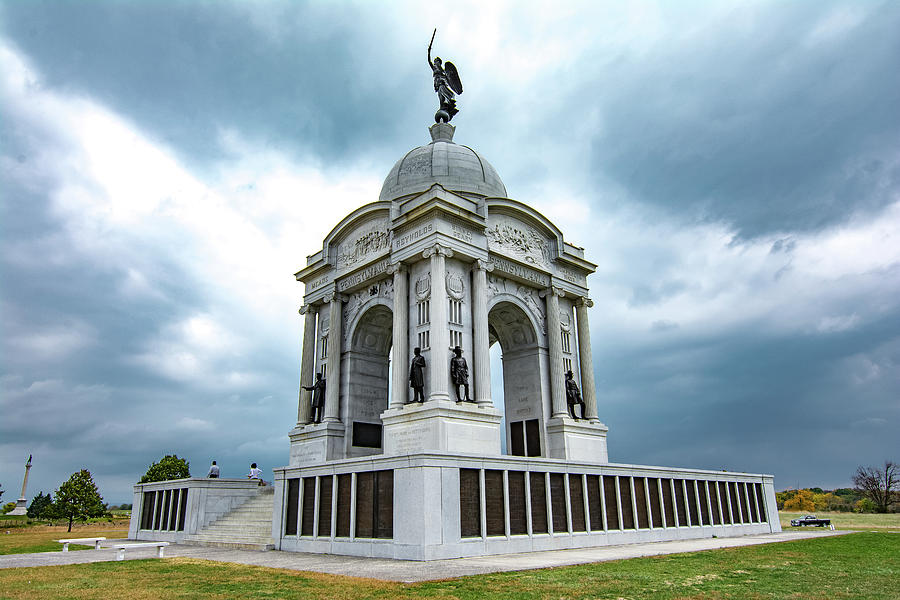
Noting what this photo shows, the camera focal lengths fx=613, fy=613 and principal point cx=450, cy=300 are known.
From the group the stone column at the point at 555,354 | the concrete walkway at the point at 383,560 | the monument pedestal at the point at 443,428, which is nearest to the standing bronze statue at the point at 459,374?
the monument pedestal at the point at 443,428

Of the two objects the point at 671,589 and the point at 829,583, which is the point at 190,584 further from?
the point at 829,583

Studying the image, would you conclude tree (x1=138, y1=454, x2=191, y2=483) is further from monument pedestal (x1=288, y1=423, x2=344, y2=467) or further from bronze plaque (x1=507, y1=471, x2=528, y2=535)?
bronze plaque (x1=507, y1=471, x2=528, y2=535)

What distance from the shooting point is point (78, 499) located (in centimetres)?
3578

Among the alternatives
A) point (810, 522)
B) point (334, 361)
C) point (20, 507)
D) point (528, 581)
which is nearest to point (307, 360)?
point (334, 361)

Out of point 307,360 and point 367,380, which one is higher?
point 307,360

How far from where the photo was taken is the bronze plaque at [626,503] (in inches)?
856

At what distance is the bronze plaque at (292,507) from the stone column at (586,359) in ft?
50.2

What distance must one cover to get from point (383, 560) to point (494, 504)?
12.0 ft

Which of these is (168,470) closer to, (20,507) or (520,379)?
(520,379)

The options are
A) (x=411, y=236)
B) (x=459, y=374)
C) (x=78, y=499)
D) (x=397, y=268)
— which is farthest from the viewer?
(x=78, y=499)

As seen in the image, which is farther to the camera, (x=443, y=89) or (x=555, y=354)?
(x=443, y=89)

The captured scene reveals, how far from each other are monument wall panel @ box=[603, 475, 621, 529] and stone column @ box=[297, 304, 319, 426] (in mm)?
15681

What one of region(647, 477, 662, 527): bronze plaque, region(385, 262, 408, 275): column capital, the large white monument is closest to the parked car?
the large white monument

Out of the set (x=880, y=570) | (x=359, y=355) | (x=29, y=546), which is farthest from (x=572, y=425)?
(x=29, y=546)
